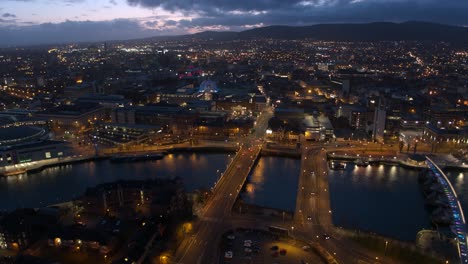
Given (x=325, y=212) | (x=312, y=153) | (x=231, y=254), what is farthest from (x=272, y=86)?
(x=231, y=254)

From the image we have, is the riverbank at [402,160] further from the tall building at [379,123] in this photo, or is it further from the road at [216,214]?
the road at [216,214]

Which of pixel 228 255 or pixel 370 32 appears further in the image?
pixel 370 32

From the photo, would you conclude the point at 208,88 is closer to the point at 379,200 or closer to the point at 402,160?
the point at 402,160

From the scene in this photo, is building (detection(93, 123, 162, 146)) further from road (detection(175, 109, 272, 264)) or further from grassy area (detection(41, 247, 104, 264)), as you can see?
grassy area (detection(41, 247, 104, 264))

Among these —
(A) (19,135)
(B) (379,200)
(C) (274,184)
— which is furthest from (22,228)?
(B) (379,200)

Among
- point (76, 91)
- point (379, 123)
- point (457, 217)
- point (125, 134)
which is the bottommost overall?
point (457, 217)

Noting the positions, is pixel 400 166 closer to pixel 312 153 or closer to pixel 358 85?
pixel 312 153
